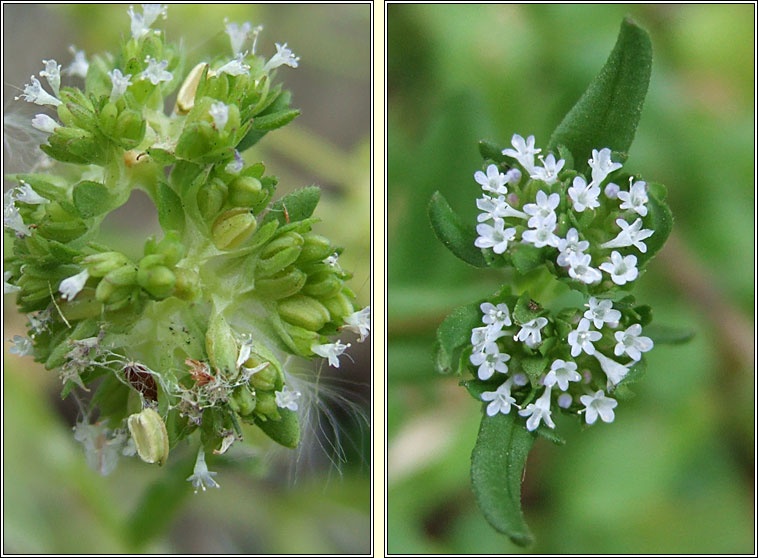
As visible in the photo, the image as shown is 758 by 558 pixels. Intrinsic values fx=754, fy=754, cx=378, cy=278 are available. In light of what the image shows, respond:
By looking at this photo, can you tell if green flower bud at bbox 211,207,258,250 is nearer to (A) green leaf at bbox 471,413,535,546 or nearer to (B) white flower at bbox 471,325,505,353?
(B) white flower at bbox 471,325,505,353

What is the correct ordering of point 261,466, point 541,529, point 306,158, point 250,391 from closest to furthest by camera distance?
point 250,391, point 261,466, point 541,529, point 306,158

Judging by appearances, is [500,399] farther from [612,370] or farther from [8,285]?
[8,285]

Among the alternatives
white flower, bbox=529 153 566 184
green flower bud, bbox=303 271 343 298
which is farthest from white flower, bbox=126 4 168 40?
white flower, bbox=529 153 566 184

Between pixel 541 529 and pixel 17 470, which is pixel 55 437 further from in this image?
pixel 541 529

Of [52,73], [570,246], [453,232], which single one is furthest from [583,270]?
[52,73]

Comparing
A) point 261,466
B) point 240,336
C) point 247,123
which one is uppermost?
point 247,123

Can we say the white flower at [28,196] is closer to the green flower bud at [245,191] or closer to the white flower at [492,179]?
the green flower bud at [245,191]

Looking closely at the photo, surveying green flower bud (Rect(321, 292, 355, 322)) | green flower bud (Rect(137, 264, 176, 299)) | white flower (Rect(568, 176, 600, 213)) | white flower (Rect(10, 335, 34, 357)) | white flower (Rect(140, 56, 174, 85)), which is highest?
white flower (Rect(140, 56, 174, 85))

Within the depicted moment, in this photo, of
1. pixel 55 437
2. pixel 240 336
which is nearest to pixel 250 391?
pixel 240 336
